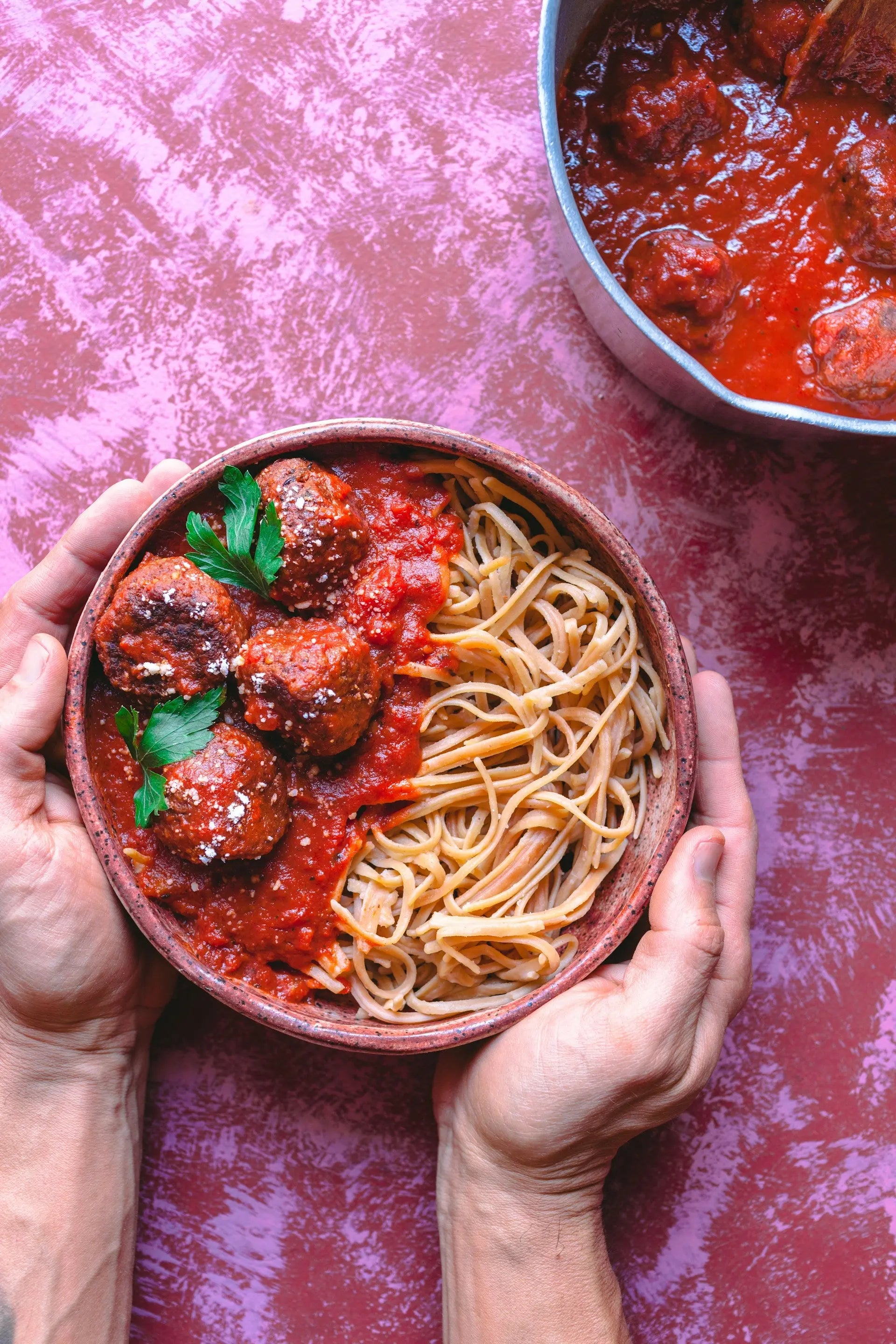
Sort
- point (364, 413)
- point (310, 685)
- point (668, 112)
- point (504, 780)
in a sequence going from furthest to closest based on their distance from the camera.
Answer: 1. point (364, 413)
2. point (504, 780)
3. point (668, 112)
4. point (310, 685)

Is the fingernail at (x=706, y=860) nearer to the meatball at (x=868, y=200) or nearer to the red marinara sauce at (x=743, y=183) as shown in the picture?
the red marinara sauce at (x=743, y=183)

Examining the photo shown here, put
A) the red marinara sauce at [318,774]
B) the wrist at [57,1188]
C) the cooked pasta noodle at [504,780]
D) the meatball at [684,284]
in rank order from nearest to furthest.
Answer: the meatball at [684,284] → the red marinara sauce at [318,774] → the cooked pasta noodle at [504,780] → the wrist at [57,1188]

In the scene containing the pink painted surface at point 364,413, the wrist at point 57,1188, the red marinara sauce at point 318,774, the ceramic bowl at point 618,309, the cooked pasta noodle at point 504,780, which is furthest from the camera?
the pink painted surface at point 364,413

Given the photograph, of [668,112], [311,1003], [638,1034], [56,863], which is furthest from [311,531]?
[638,1034]

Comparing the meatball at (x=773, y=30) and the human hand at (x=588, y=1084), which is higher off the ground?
the meatball at (x=773, y=30)

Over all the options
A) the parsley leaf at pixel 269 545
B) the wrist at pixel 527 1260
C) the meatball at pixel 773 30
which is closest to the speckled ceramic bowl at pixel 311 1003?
the parsley leaf at pixel 269 545

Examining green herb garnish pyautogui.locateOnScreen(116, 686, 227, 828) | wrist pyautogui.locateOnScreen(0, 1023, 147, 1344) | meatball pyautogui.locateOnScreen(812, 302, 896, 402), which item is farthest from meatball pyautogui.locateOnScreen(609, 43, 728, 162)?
wrist pyautogui.locateOnScreen(0, 1023, 147, 1344)

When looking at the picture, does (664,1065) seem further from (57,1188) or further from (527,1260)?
(57,1188)
